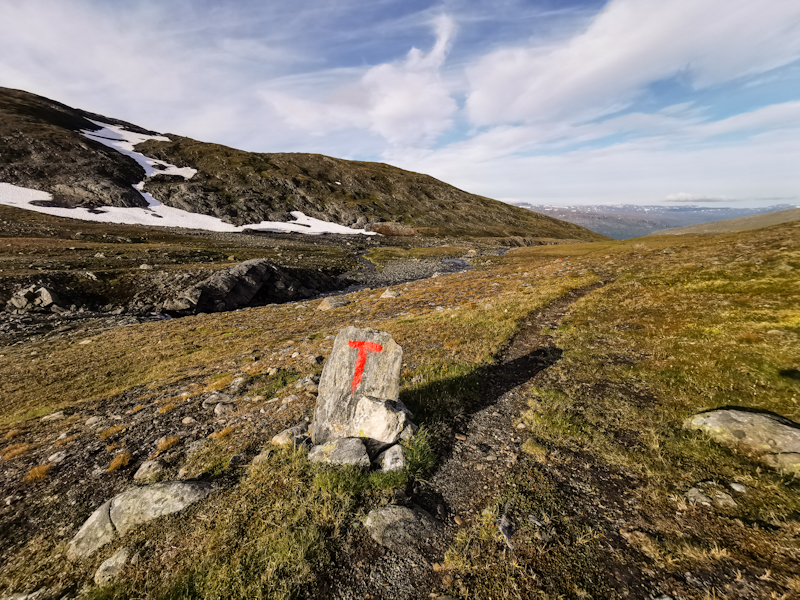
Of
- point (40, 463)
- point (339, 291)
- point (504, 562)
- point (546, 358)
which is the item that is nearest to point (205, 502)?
point (504, 562)

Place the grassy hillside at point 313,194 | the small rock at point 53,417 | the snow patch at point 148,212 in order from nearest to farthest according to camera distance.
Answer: the small rock at point 53,417 → the snow patch at point 148,212 → the grassy hillside at point 313,194

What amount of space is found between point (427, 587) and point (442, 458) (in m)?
3.44

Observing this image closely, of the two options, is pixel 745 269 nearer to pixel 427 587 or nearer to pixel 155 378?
pixel 427 587

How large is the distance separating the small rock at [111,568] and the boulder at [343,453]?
3.95 metres

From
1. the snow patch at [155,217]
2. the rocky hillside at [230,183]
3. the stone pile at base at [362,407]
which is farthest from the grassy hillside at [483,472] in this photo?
the rocky hillside at [230,183]

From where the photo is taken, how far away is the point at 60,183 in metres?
106

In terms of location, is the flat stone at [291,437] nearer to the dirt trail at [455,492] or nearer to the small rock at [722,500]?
the dirt trail at [455,492]

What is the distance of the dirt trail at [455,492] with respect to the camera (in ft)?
18.7

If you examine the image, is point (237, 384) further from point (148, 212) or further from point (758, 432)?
point (148, 212)

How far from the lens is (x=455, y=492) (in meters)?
7.75

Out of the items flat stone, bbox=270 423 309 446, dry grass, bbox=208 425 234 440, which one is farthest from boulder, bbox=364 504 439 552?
dry grass, bbox=208 425 234 440

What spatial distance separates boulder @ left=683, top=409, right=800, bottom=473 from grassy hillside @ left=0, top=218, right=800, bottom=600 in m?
0.57

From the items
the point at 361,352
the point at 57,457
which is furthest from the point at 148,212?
the point at 361,352

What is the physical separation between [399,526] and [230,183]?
165 meters
